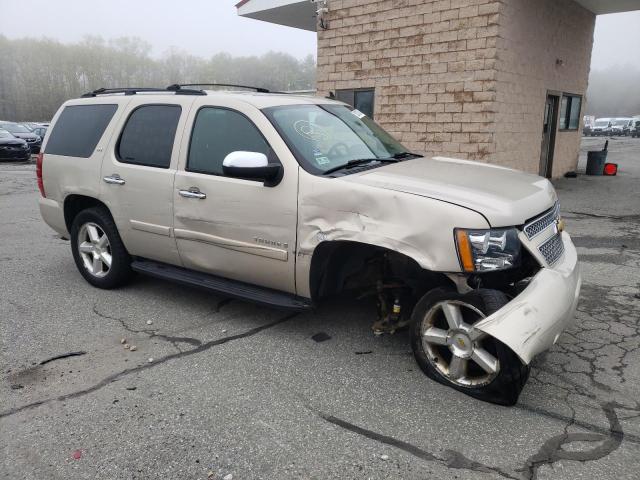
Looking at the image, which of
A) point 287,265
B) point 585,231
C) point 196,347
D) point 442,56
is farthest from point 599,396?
point 442,56

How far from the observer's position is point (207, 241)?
4.20 meters

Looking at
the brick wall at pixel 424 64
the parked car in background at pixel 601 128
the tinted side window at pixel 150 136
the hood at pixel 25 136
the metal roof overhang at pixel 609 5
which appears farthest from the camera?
the parked car in background at pixel 601 128

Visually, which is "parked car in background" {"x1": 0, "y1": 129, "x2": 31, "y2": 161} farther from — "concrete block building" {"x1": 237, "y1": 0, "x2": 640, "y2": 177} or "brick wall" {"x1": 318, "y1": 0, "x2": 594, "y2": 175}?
"brick wall" {"x1": 318, "y1": 0, "x2": 594, "y2": 175}

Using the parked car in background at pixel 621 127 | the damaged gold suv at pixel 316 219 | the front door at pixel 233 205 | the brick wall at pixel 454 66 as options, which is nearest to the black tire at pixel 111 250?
the damaged gold suv at pixel 316 219

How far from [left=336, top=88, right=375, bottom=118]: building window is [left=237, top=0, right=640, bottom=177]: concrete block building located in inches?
0.9

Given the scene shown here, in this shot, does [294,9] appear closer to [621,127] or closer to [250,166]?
[250,166]

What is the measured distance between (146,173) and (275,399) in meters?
2.37

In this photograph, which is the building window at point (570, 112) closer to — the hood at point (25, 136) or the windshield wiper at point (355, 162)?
the windshield wiper at point (355, 162)

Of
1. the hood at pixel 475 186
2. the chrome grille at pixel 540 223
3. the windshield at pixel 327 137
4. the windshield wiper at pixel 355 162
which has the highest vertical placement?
the windshield at pixel 327 137

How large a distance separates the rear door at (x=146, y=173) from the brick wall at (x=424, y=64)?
6.52 metres

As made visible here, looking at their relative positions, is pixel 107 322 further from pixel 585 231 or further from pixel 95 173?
pixel 585 231

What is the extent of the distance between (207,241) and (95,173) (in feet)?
5.08

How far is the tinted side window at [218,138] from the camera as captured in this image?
4.02 m

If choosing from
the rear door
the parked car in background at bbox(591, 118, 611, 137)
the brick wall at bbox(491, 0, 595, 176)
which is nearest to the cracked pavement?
the rear door
